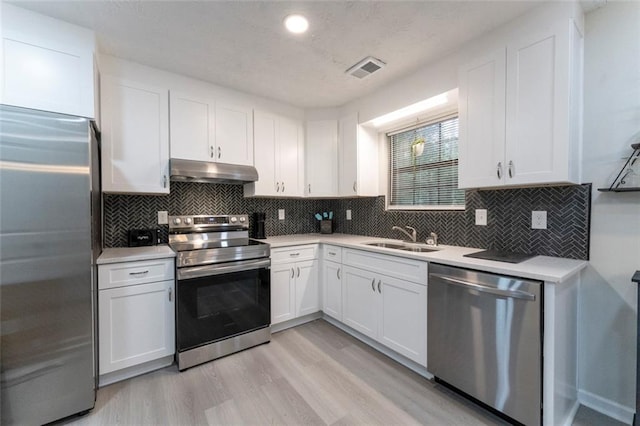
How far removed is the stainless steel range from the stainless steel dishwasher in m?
1.45

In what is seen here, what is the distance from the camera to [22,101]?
5.05 ft

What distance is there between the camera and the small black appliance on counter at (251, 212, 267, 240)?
3.03 m

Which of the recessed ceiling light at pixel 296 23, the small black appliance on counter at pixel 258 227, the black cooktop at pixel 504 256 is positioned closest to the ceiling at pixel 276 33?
the recessed ceiling light at pixel 296 23

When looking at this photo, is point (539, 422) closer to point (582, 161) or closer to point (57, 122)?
point (582, 161)

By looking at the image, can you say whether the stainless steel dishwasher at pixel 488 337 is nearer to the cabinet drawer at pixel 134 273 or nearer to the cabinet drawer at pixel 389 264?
the cabinet drawer at pixel 389 264

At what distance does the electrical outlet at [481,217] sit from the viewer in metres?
2.16

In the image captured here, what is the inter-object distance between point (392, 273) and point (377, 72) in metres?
1.71

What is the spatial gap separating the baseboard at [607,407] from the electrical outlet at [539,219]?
1057mm

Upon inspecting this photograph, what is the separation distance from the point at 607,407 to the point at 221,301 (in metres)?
2.67

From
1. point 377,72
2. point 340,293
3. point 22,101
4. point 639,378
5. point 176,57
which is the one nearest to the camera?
point 639,378

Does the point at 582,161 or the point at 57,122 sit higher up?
the point at 57,122

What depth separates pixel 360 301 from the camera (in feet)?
8.09

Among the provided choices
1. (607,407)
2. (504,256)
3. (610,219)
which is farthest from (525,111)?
(607,407)

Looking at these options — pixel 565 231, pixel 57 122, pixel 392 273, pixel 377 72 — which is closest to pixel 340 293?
pixel 392 273
